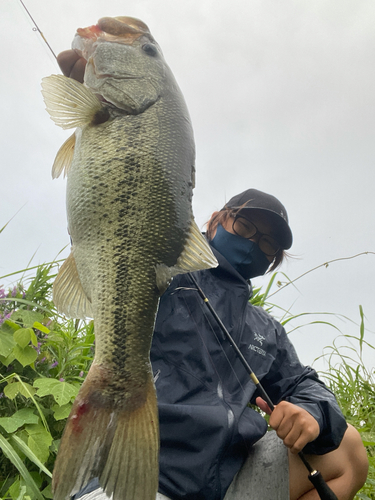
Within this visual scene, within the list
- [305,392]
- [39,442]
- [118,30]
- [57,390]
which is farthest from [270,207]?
[39,442]

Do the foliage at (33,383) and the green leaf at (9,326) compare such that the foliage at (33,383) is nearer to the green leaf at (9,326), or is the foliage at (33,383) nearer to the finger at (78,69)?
the green leaf at (9,326)

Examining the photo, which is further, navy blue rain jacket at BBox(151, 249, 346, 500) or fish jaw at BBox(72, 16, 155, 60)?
navy blue rain jacket at BBox(151, 249, 346, 500)

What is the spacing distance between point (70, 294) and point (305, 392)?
54.4 inches

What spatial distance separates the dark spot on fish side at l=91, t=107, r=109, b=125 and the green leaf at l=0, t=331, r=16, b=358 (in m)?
1.42

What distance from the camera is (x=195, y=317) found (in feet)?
6.62

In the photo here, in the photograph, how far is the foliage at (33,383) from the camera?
1.96 meters

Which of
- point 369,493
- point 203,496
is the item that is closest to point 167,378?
point 203,496

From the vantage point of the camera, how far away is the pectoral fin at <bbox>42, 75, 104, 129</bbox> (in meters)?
1.38

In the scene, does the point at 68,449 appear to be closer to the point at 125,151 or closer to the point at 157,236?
the point at 157,236

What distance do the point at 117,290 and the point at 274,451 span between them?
1317 mm

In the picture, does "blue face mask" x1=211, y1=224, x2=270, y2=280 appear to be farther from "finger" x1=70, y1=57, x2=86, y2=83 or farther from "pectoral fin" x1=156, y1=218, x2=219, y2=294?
"finger" x1=70, y1=57, x2=86, y2=83

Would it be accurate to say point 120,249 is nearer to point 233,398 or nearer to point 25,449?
point 233,398

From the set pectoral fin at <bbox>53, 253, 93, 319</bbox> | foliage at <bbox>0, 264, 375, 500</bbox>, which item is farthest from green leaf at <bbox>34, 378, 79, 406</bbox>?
pectoral fin at <bbox>53, 253, 93, 319</bbox>

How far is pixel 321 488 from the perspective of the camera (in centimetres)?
179
